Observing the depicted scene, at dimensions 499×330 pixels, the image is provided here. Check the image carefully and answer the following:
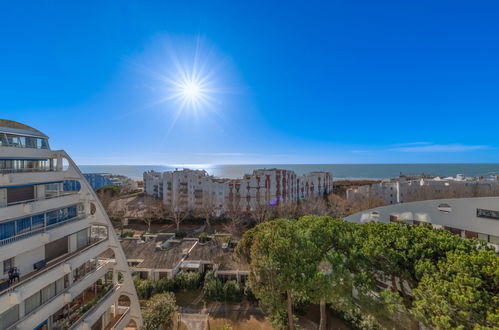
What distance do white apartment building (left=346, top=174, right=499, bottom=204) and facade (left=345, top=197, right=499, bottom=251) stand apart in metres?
23.6

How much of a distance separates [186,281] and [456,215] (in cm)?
2261

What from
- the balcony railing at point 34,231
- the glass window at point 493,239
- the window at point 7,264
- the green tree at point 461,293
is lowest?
the glass window at point 493,239

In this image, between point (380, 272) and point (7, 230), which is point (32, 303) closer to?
point (7, 230)

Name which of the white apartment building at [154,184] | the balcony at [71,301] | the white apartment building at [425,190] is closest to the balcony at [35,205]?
the balcony at [71,301]

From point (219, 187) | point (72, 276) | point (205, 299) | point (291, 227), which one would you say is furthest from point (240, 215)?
point (72, 276)

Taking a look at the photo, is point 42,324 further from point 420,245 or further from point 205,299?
point 420,245

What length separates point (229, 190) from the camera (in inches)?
1567

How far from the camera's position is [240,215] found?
3712cm

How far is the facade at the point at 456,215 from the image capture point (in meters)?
15.4

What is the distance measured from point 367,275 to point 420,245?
8.67ft

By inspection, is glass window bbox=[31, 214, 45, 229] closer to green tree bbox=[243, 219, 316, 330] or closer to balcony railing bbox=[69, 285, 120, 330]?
balcony railing bbox=[69, 285, 120, 330]

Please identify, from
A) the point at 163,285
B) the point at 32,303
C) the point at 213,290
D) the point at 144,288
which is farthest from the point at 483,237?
A: the point at 32,303

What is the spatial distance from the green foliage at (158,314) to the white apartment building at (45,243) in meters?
1.38

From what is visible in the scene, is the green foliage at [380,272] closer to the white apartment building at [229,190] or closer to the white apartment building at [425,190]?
the white apartment building at [229,190]
